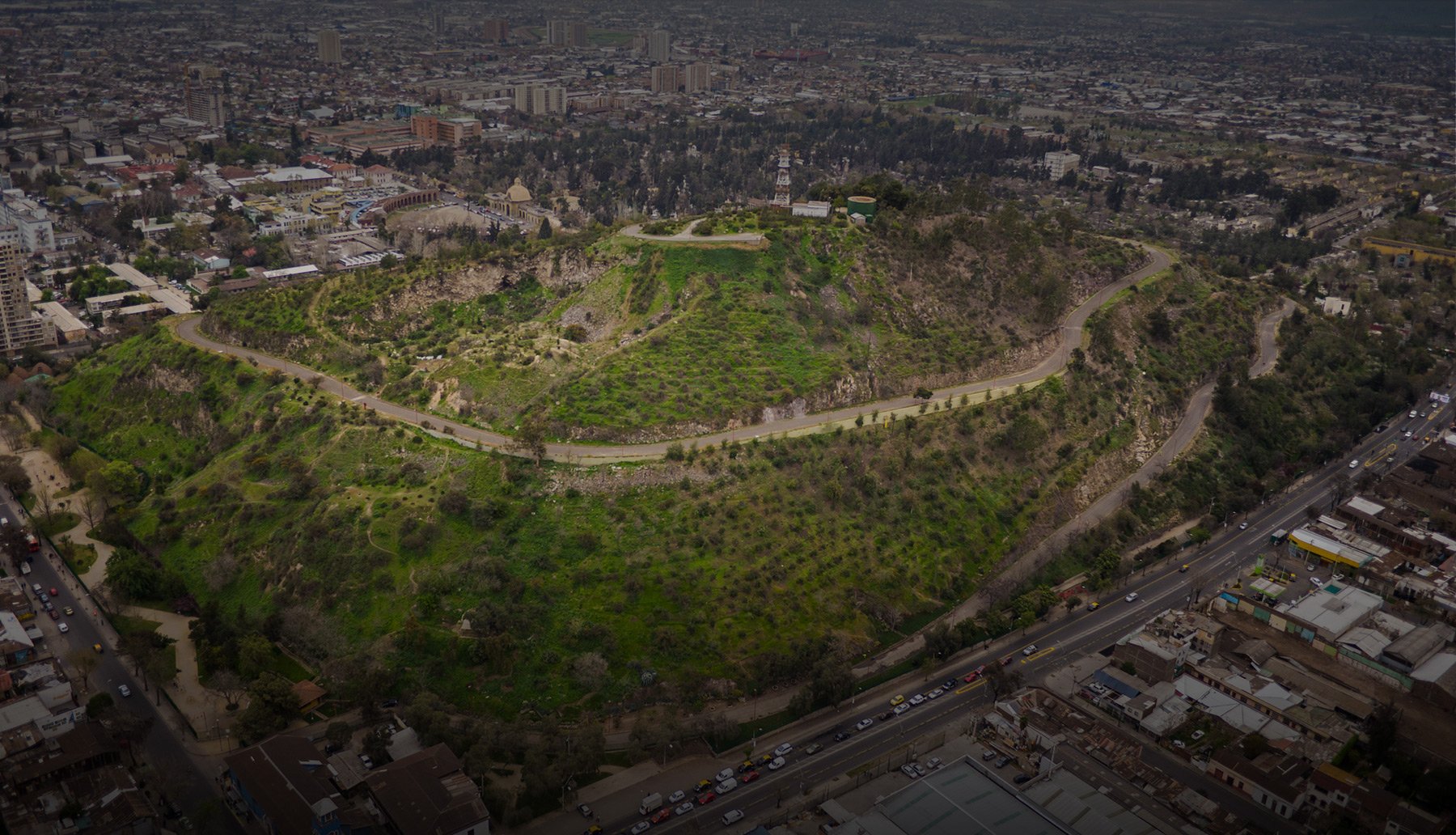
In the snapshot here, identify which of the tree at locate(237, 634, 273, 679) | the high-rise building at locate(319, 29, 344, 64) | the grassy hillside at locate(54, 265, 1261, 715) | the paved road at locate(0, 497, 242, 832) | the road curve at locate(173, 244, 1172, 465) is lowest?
the paved road at locate(0, 497, 242, 832)

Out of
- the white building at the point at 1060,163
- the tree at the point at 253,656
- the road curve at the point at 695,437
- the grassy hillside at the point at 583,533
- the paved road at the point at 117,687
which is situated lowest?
the paved road at the point at 117,687

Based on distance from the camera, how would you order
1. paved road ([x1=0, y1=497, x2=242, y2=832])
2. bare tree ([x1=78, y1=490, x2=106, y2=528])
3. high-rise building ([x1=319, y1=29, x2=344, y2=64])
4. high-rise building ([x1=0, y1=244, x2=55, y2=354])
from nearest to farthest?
paved road ([x1=0, y1=497, x2=242, y2=832]) → bare tree ([x1=78, y1=490, x2=106, y2=528]) → high-rise building ([x1=0, y1=244, x2=55, y2=354]) → high-rise building ([x1=319, y1=29, x2=344, y2=64])

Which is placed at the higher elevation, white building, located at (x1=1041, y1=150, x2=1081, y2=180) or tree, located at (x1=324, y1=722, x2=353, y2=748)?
white building, located at (x1=1041, y1=150, x2=1081, y2=180)

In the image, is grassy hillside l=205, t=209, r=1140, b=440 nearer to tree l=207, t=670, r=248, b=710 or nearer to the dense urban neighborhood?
the dense urban neighborhood

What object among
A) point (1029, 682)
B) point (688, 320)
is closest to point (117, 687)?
point (688, 320)

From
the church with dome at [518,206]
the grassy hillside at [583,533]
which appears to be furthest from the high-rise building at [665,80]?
the grassy hillside at [583,533]

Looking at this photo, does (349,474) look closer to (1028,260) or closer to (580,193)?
(1028,260)

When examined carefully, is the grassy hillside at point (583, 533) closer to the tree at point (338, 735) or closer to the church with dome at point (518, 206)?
the tree at point (338, 735)

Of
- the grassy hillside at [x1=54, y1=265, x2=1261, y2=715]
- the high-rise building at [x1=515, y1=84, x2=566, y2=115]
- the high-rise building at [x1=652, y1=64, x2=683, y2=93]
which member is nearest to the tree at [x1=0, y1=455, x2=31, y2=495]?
the grassy hillside at [x1=54, y1=265, x2=1261, y2=715]
